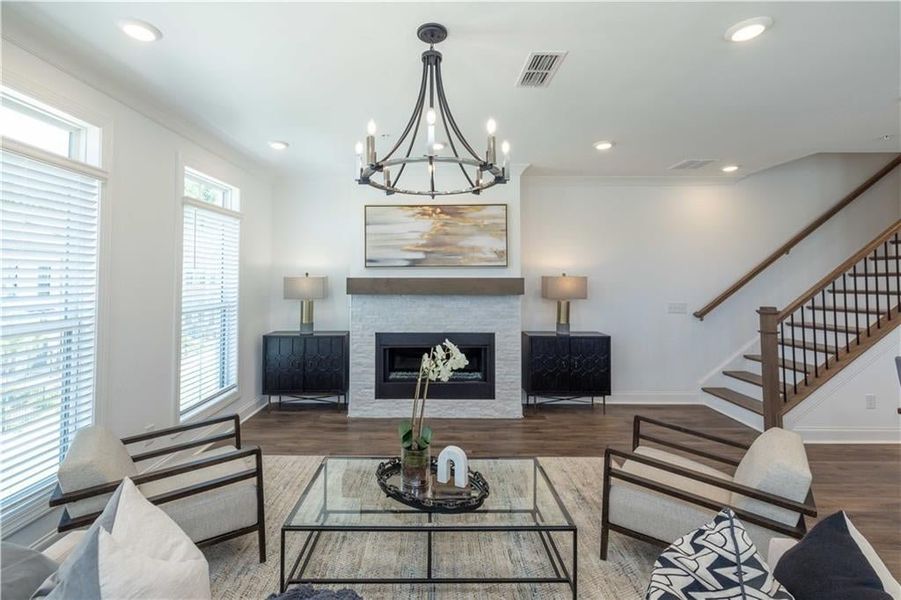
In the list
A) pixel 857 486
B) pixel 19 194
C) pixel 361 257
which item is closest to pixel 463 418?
pixel 361 257

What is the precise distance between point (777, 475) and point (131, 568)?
2.36 metres

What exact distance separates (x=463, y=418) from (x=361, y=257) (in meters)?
2.20

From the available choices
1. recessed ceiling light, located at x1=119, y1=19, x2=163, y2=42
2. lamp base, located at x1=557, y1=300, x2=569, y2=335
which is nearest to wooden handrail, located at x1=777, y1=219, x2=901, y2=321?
lamp base, located at x1=557, y1=300, x2=569, y2=335

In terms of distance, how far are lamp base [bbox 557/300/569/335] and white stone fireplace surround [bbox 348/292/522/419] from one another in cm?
61

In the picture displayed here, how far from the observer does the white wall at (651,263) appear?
5.28m

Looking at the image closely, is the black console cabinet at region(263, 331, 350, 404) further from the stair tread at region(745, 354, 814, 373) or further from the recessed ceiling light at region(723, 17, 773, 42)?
the stair tread at region(745, 354, 814, 373)

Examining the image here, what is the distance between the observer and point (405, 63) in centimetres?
249

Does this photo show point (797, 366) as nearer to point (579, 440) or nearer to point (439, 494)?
point (579, 440)

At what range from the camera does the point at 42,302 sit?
2277 mm

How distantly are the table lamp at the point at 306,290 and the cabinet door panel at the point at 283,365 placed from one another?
0.85ft

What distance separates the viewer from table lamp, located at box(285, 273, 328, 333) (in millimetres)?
4984

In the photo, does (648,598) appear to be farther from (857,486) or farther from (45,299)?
(857,486)

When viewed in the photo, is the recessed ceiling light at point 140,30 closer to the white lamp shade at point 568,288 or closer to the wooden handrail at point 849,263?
the white lamp shade at point 568,288

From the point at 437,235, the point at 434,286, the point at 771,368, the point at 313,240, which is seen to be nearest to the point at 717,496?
the point at 771,368
